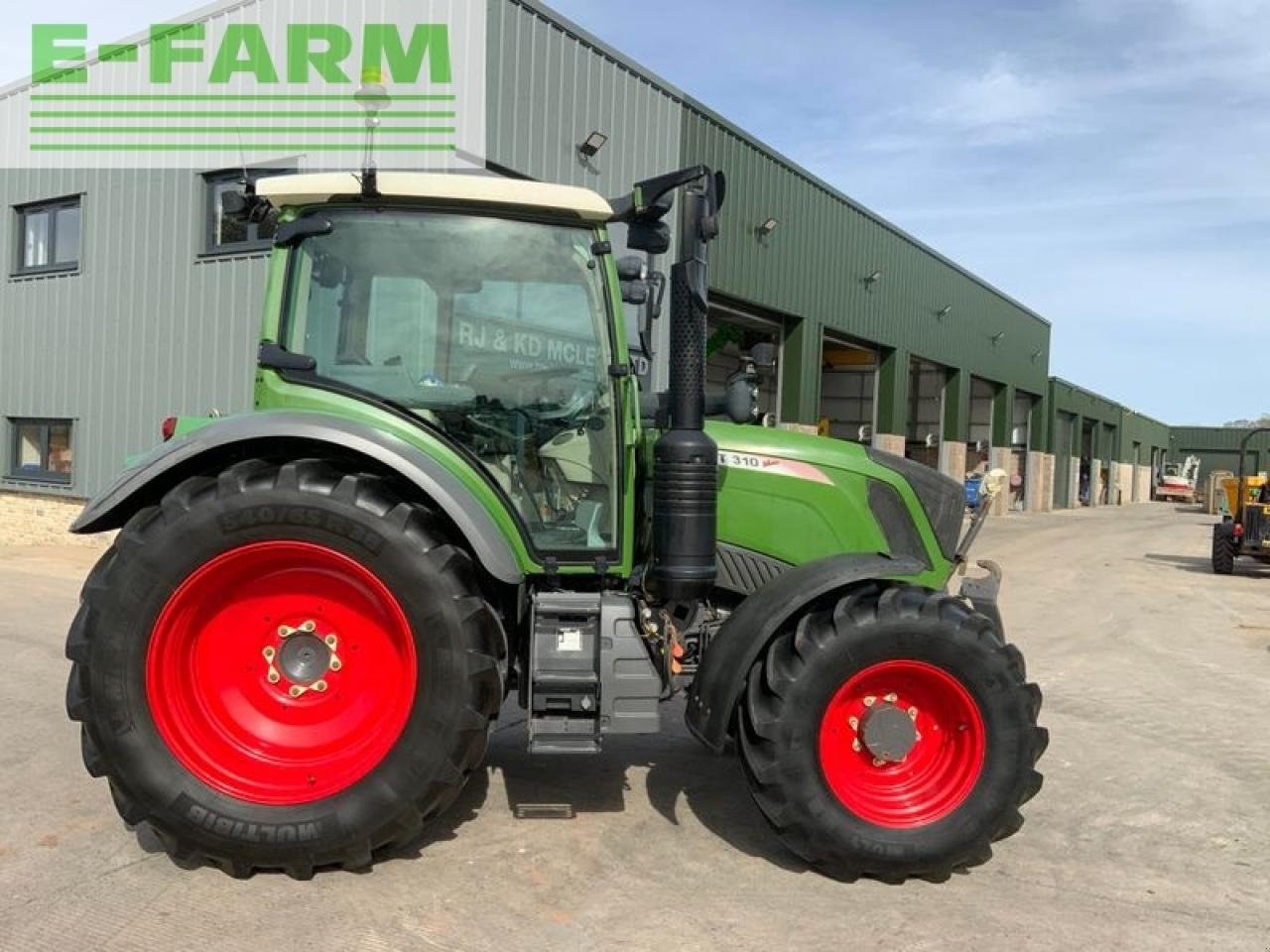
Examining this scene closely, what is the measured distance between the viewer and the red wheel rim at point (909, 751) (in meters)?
3.40

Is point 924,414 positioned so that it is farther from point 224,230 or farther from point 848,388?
point 224,230

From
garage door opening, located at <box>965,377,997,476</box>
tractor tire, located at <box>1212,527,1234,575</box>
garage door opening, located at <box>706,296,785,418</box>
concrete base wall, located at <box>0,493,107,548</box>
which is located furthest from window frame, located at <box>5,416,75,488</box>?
garage door opening, located at <box>965,377,997,476</box>

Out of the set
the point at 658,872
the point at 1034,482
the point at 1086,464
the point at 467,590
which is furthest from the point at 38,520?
the point at 1086,464

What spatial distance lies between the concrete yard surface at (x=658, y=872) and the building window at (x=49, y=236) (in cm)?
896

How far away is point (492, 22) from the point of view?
31.9 feet

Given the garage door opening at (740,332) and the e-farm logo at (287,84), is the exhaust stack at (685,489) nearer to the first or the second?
the e-farm logo at (287,84)

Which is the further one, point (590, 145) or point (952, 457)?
point (952, 457)

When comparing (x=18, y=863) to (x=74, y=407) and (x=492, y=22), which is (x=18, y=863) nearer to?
(x=492, y=22)

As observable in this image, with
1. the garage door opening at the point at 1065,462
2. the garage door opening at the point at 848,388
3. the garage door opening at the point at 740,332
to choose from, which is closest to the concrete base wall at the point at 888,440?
the garage door opening at the point at 848,388

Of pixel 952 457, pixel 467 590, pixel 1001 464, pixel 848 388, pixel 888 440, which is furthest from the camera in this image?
pixel 1001 464

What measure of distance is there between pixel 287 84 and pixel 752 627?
30.1ft

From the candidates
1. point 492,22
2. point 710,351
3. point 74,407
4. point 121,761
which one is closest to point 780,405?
point 710,351

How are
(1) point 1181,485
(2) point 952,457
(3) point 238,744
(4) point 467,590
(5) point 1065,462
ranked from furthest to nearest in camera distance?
1. (1) point 1181,485
2. (5) point 1065,462
3. (2) point 952,457
4. (3) point 238,744
5. (4) point 467,590

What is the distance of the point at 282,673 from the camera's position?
11.3 ft
